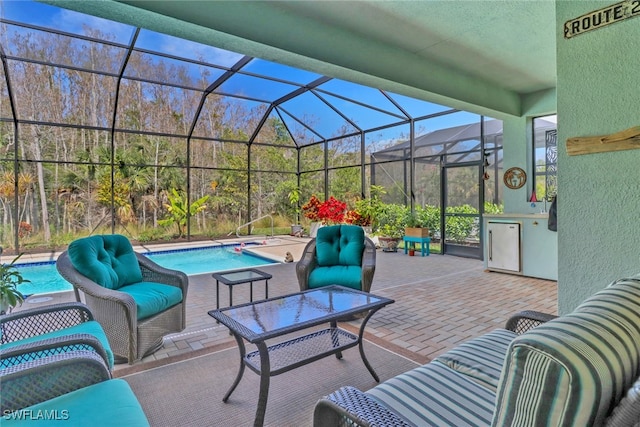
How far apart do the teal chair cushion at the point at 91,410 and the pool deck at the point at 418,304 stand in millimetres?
1238

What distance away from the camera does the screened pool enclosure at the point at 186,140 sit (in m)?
6.68

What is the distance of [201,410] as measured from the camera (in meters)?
2.00

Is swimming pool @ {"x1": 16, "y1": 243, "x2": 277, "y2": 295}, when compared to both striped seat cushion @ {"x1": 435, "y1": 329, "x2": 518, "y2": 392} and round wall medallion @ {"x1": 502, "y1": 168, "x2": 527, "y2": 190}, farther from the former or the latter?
striped seat cushion @ {"x1": 435, "y1": 329, "x2": 518, "y2": 392}

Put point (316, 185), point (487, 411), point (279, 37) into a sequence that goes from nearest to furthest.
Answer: point (487, 411) < point (279, 37) < point (316, 185)

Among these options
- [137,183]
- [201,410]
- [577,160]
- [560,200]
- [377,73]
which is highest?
[377,73]

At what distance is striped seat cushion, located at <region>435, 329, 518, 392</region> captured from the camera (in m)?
1.53

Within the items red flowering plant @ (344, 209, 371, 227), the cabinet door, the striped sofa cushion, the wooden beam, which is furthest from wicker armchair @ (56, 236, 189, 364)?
red flowering plant @ (344, 209, 371, 227)

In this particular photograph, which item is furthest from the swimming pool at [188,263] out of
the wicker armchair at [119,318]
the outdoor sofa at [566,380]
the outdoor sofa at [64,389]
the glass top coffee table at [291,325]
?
the outdoor sofa at [566,380]

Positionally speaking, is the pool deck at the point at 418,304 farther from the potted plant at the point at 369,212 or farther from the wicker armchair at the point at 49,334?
the potted plant at the point at 369,212

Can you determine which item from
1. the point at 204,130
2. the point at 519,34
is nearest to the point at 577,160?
the point at 519,34

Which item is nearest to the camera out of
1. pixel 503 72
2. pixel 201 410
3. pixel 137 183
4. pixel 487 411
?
pixel 487 411

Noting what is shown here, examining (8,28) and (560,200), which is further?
(8,28)

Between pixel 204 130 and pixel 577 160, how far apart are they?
10.3 metres

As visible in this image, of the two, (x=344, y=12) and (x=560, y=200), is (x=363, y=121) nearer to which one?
(x=344, y=12)
